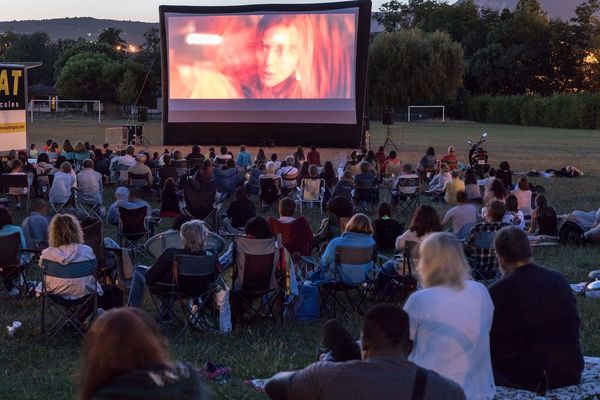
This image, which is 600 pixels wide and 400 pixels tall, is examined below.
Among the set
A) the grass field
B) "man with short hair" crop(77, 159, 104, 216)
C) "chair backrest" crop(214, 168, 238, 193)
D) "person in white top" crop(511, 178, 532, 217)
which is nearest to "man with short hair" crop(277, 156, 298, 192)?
"chair backrest" crop(214, 168, 238, 193)

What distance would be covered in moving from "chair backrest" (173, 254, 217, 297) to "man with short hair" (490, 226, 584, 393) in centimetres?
216

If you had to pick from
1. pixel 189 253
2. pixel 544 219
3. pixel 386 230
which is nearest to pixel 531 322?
pixel 189 253

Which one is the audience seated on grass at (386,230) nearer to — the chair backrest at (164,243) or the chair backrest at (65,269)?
the chair backrest at (164,243)

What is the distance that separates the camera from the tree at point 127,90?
50.6 m

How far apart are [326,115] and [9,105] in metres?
9.60

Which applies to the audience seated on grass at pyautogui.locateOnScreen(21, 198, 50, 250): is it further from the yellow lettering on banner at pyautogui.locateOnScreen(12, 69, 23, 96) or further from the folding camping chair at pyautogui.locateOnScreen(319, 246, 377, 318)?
the yellow lettering on banner at pyautogui.locateOnScreen(12, 69, 23, 96)

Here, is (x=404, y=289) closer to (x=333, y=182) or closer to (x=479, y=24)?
(x=333, y=182)

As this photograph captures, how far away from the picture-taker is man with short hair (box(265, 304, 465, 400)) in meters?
2.38

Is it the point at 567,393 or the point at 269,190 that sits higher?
the point at 269,190

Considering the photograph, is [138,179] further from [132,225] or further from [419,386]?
[419,386]

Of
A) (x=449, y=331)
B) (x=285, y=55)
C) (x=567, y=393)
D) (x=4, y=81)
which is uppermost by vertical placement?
(x=285, y=55)

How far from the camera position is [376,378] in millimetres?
2396

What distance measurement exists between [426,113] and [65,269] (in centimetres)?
4327

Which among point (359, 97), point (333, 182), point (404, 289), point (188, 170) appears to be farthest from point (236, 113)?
point (404, 289)
